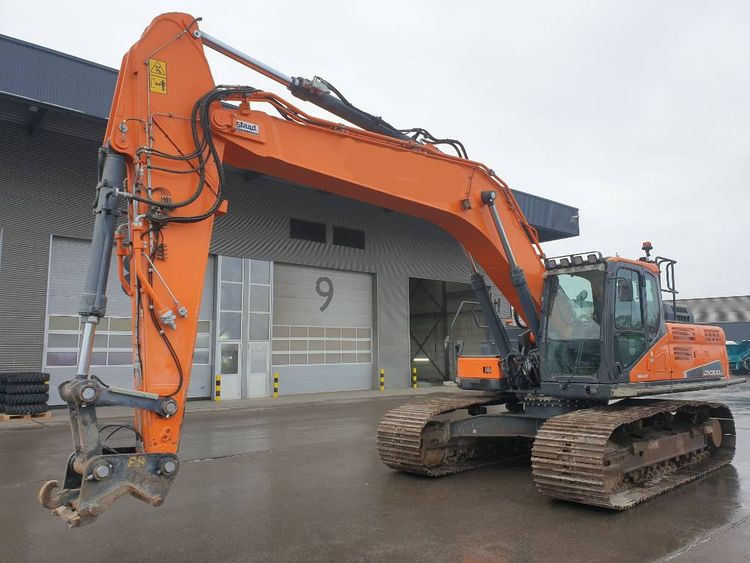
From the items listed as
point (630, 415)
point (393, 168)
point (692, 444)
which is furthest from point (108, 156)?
point (692, 444)

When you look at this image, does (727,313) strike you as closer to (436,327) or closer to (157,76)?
(436,327)

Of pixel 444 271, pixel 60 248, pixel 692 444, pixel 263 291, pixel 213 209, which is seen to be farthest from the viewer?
pixel 444 271

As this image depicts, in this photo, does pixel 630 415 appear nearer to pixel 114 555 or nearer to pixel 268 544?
pixel 268 544

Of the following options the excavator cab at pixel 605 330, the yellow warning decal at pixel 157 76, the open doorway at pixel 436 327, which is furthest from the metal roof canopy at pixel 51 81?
the open doorway at pixel 436 327

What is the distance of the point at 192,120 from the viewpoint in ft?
17.0

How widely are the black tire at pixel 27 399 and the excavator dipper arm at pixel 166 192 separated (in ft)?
40.3

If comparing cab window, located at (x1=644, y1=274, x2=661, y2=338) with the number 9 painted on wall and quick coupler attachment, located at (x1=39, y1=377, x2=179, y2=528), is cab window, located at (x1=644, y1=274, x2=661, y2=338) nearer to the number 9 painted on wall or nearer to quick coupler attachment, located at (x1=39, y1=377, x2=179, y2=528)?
quick coupler attachment, located at (x1=39, y1=377, x2=179, y2=528)

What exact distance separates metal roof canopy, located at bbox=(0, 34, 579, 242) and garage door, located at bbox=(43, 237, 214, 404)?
3.83 m

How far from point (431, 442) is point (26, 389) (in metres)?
11.9

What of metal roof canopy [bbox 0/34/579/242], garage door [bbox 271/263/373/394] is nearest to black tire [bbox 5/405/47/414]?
metal roof canopy [bbox 0/34/579/242]

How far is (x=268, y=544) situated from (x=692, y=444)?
604 cm

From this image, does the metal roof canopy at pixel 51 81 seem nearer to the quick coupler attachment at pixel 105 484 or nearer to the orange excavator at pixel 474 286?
the orange excavator at pixel 474 286

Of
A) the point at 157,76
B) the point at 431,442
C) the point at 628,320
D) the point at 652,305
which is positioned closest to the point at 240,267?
the point at 431,442

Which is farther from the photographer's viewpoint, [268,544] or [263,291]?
[263,291]
